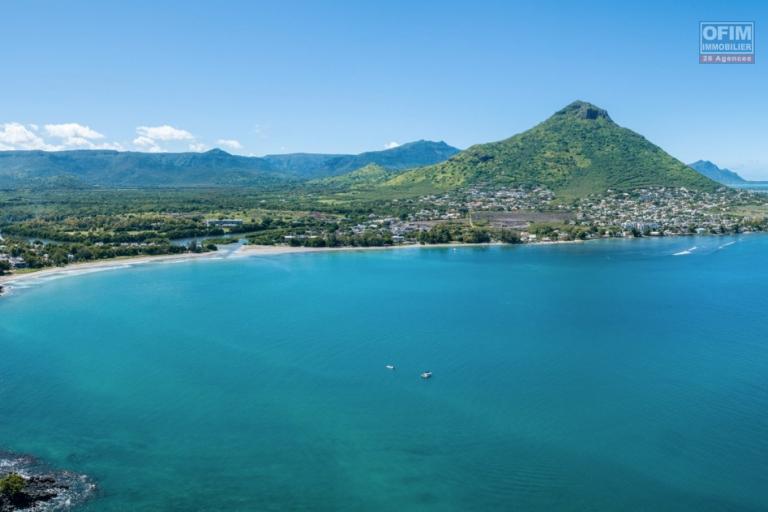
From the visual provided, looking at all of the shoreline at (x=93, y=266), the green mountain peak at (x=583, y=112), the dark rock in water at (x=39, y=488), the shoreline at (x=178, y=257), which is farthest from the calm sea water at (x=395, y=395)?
the green mountain peak at (x=583, y=112)

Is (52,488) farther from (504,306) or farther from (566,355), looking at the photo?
(504,306)

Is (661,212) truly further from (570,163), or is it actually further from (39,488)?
(39,488)

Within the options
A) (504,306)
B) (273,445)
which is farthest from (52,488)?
(504,306)

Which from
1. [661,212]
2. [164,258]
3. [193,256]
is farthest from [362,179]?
[164,258]

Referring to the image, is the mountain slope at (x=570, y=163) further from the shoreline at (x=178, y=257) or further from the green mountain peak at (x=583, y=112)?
the shoreline at (x=178, y=257)

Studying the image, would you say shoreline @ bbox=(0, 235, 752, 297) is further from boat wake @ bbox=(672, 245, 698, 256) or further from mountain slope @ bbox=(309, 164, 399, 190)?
mountain slope @ bbox=(309, 164, 399, 190)

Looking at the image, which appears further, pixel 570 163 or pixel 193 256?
pixel 570 163

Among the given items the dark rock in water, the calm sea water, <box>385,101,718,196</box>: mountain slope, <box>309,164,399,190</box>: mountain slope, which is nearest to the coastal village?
<box>385,101,718,196</box>: mountain slope
